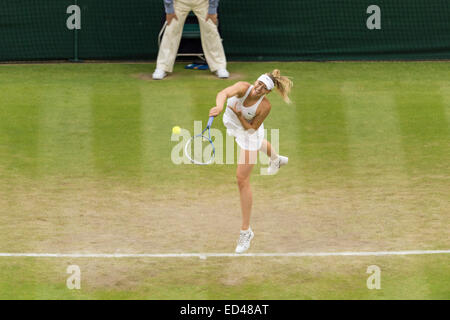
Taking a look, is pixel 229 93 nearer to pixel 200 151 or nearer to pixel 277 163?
pixel 277 163

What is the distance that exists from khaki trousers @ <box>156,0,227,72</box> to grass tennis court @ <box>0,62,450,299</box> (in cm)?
44

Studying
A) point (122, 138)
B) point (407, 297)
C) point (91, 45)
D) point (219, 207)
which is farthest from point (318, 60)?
point (407, 297)

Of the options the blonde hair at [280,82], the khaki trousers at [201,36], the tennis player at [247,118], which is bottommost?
the tennis player at [247,118]

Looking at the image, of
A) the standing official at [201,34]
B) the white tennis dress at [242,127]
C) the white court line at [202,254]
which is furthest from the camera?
the standing official at [201,34]

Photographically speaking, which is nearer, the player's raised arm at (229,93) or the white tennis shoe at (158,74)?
the player's raised arm at (229,93)

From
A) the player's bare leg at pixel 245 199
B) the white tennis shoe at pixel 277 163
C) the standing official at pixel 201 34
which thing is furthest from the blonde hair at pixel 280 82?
the standing official at pixel 201 34

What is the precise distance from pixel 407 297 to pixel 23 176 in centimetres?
655

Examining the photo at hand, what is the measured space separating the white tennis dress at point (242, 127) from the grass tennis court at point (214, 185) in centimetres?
112

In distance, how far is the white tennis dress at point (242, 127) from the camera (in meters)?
11.9

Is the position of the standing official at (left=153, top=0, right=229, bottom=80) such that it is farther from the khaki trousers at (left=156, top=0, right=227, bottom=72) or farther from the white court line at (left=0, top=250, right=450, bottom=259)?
the white court line at (left=0, top=250, right=450, bottom=259)

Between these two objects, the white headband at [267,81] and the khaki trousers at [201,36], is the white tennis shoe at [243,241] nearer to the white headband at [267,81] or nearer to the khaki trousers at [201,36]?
the white headband at [267,81]

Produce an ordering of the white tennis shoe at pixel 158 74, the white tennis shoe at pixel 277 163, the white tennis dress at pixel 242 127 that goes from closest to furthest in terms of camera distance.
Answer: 1. the white tennis dress at pixel 242 127
2. the white tennis shoe at pixel 277 163
3. the white tennis shoe at pixel 158 74
